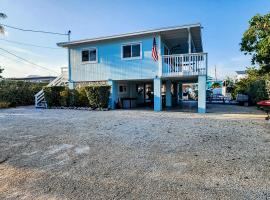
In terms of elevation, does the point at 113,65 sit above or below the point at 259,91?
above

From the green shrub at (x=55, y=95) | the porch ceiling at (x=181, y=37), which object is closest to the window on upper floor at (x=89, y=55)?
the green shrub at (x=55, y=95)

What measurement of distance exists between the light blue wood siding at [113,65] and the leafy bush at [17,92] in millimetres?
5521

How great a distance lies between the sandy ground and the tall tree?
886 centimetres

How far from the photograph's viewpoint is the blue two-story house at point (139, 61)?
12172 mm

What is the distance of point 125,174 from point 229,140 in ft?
11.2

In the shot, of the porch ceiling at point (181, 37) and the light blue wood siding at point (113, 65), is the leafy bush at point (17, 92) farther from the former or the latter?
the porch ceiling at point (181, 37)

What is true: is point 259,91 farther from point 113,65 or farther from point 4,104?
point 4,104

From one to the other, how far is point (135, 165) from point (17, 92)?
56.9 ft

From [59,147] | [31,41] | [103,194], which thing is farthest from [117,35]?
[31,41]

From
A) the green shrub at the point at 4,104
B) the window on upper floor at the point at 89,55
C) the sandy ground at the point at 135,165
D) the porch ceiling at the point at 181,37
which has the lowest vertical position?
the sandy ground at the point at 135,165

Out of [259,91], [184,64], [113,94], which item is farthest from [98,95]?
[259,91]

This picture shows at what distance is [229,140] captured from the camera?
18.1ft

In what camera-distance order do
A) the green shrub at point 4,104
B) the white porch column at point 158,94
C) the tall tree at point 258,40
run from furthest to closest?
the green shrub at point 4,104 → the white porch column at point 158,94 → the tall tree at point 258,40

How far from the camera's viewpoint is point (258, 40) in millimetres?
14328
